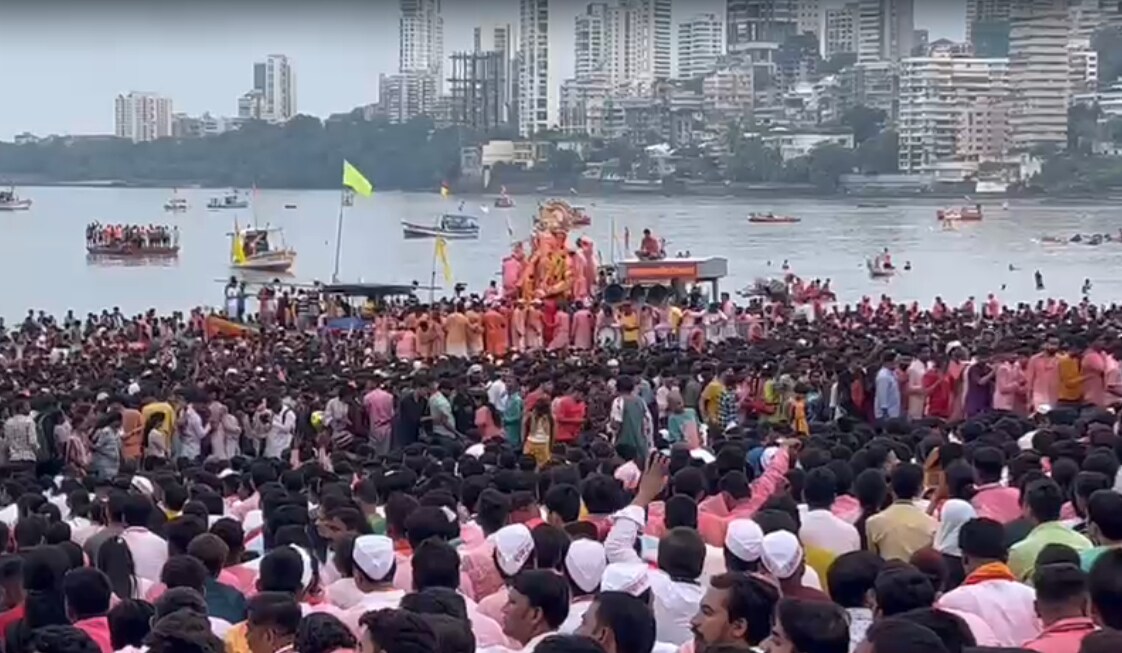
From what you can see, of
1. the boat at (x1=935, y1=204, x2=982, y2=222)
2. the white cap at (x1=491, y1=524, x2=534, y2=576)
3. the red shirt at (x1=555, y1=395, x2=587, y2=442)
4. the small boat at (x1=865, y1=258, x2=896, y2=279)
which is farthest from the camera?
the boat at (x1=935, y1=204, x2=982, y2=222)

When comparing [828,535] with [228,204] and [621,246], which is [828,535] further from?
[228,204]

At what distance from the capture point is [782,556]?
732 cm

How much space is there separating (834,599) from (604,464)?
3825mm

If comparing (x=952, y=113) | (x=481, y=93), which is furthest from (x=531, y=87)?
(x=952, y=113)

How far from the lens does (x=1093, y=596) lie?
255 inches

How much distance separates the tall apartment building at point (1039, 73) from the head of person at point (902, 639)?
145714mm

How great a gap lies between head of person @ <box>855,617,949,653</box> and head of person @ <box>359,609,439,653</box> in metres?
1.24

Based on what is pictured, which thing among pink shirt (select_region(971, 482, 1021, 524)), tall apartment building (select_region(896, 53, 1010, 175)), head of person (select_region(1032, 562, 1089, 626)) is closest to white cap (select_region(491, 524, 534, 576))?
head of person (select_region(1032, 562, 1089, 626))

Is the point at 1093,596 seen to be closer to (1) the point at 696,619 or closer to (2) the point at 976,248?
(1) the point at 696,619

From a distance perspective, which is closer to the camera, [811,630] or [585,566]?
[811,630]

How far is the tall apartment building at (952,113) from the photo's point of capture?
147 metres

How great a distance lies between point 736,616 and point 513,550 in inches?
62.5

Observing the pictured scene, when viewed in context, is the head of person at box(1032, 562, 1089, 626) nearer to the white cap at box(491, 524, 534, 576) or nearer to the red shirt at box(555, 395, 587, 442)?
the white cap at box(491, 524, 534, 576)

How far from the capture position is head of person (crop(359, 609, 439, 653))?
558 centimetres
